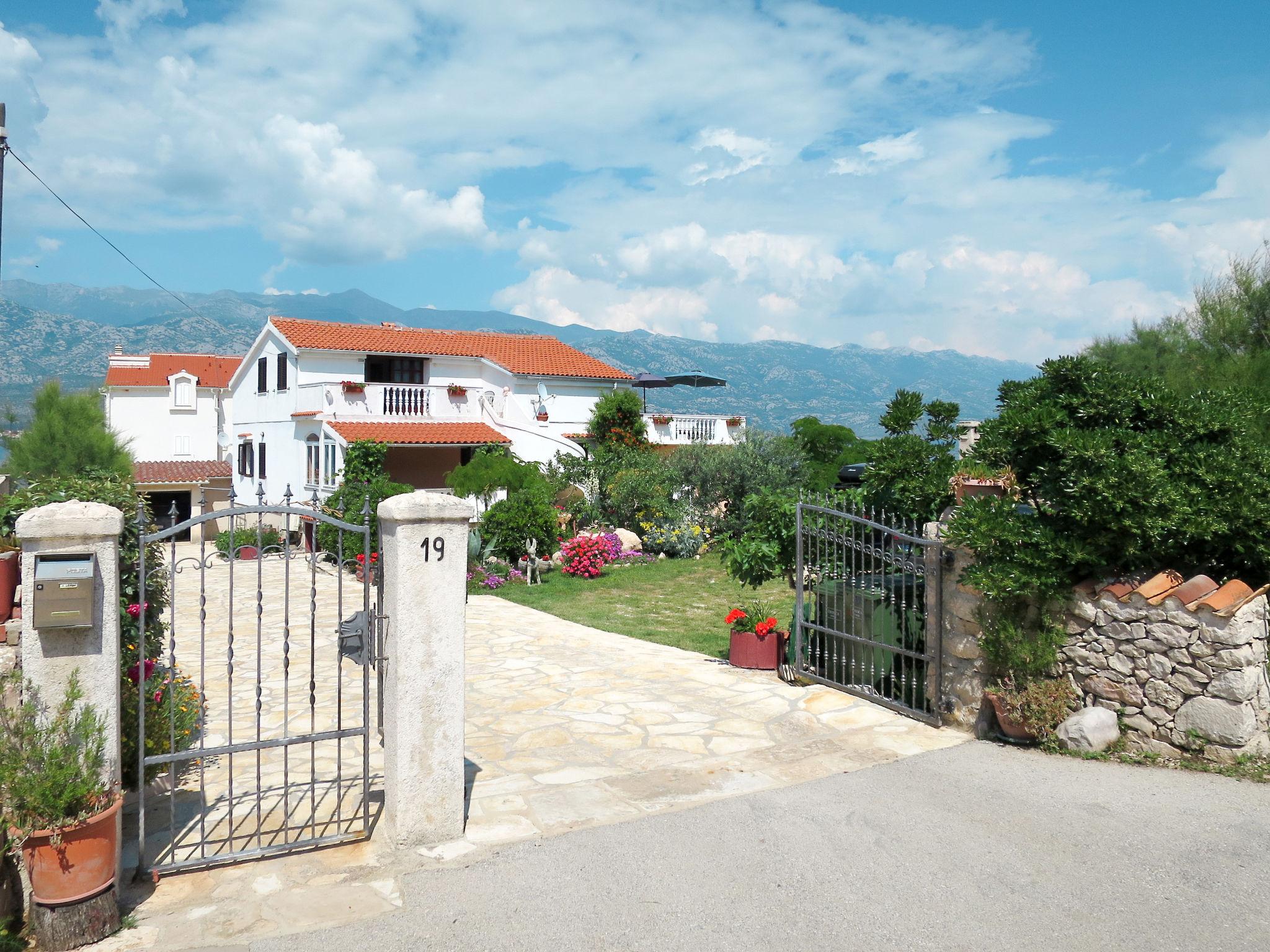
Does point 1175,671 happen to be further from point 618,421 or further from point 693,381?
point 693,381

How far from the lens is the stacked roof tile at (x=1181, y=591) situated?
619 centimetres

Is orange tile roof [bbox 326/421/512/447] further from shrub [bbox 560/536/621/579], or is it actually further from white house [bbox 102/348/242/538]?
white house [bbox 102/348/242/538]

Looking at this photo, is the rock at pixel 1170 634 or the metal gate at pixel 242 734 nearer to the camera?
the metal gate at pixel 242 734

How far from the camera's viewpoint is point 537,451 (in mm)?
28594

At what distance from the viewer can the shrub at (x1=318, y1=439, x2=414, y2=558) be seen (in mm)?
20734

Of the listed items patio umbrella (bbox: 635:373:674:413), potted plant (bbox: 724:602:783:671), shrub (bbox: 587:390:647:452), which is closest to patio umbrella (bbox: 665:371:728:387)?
patio umbrella (bbox: 635:373:674:413)

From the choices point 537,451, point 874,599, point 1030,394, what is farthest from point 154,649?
point 537,451

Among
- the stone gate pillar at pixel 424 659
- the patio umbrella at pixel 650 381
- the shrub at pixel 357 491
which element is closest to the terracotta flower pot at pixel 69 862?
the stone gate pillar at pixel 424 659

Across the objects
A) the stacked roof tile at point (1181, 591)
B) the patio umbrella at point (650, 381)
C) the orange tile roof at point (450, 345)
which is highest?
the orange tile roof at point (450, 345)

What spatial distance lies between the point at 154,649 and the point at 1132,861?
6.24m

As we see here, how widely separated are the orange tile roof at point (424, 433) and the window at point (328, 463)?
2.11 ft

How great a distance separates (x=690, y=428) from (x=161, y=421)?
27990 millimetres

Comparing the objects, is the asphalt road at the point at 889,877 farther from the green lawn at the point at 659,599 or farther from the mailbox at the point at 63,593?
the green lawn at the point at 659,599

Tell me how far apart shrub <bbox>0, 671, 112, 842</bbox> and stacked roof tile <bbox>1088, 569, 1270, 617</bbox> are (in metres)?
6.58
